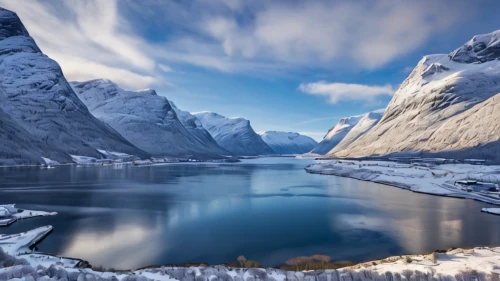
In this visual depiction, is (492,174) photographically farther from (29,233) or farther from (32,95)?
(32,95)

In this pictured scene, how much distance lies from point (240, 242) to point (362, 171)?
79.0 metres

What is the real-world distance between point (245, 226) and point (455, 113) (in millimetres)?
148444

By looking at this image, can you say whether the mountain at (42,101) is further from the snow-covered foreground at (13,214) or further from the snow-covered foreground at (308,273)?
the snow-covered foreground at (308,273)

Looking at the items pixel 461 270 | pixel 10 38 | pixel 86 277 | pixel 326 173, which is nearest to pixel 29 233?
pixel 86 277

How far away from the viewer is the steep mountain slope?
11550cm

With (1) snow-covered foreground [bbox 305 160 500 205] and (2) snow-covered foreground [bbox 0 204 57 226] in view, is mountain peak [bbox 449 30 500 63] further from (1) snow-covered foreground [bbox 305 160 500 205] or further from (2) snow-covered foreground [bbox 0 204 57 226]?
(2) snow-covered foreground [bbox 0 204 57 226]

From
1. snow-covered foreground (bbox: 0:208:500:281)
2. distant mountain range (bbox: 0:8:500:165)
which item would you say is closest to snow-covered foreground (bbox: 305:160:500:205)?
distant mountain range (bbox: 0:8:500:165)

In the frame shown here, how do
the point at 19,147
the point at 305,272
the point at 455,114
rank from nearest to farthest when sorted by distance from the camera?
the point at 305,272 → the point at 19,147 → the point at 455,114

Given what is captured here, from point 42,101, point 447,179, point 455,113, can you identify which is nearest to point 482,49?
point 455,113

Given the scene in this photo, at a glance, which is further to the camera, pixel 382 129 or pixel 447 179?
pixel 382 129

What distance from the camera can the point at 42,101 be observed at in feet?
568

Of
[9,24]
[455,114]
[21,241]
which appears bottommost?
[21,241]

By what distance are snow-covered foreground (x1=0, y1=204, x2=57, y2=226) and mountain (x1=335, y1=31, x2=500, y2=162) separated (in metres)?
111

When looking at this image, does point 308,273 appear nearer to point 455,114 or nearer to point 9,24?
point 455,114
